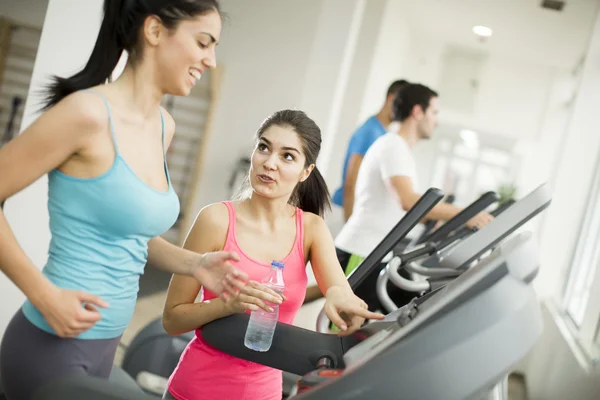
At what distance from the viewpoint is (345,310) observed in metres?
1.35

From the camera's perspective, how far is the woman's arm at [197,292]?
1361mm

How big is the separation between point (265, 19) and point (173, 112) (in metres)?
1.20

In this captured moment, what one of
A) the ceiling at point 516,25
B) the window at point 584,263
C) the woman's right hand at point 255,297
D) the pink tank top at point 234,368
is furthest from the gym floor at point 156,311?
the ceiling at point 516,25

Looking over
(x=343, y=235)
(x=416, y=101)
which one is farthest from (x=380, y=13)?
(x=343, y=235)

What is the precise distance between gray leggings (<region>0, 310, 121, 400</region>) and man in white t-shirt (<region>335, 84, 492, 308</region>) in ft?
6.06

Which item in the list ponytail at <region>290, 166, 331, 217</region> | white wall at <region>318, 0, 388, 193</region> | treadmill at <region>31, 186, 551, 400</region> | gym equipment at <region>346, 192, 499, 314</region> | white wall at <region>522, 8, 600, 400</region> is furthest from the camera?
white wall at <region>318, 0, 388, 193</region>

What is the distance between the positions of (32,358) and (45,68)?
4.32 ft

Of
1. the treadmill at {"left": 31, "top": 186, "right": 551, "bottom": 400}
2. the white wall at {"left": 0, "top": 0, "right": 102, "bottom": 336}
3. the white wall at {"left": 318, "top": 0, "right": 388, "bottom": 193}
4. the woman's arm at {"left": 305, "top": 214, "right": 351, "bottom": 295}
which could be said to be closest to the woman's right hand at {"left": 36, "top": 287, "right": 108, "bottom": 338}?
the treadmill at {"left": 31, "top": 186, "right": 551, "bottom": 400}

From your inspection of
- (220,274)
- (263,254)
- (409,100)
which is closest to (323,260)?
(263,254)

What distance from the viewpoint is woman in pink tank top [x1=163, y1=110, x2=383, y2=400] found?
1.42m

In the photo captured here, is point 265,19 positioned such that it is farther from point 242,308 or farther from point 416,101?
point 242,308

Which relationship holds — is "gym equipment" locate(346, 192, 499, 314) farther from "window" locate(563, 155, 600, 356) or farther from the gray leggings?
"window" locate(563, 155, 600, 356)

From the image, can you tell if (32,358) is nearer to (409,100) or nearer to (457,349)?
(457,349)

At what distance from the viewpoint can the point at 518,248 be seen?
831 millimetres
